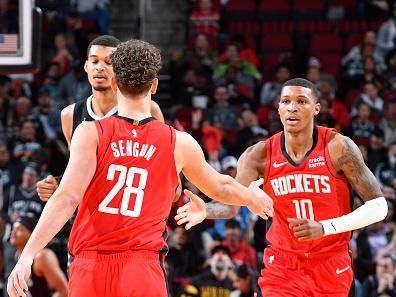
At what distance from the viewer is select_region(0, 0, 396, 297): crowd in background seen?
11930 millimetres

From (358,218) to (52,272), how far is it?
3.80 metres

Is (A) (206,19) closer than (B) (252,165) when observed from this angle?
No

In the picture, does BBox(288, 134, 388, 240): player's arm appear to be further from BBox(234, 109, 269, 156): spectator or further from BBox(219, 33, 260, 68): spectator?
BBox(219, 33, 260, 68): spectator

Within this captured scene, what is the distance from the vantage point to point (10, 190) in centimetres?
1263

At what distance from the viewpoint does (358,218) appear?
667 cm

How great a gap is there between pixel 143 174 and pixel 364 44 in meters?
11.8

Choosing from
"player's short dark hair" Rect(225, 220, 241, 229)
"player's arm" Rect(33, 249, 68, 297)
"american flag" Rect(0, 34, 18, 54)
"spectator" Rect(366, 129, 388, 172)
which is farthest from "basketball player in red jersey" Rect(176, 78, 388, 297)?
"spectator" Rect(366, 129, 388, 172)

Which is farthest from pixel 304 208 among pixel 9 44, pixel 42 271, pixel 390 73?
pixel 390 73

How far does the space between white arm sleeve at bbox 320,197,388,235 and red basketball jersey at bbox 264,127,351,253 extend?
0.77 feet

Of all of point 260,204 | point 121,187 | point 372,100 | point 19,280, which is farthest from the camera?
point 372,100

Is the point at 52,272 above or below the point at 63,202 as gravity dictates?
below

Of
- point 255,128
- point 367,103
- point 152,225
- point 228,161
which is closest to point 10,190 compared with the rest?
point 228,161

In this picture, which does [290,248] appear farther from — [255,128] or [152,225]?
[255,128]

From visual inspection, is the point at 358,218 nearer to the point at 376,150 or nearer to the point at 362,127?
the point at 376,150
